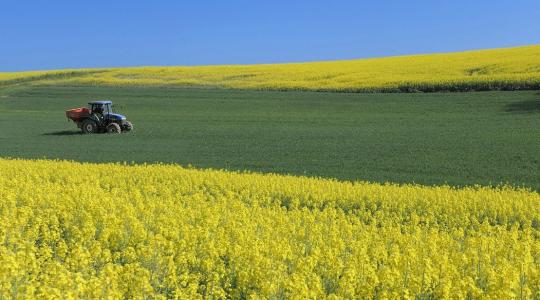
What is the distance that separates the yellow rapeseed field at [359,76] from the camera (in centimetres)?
4669

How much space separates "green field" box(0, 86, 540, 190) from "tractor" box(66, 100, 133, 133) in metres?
0.93

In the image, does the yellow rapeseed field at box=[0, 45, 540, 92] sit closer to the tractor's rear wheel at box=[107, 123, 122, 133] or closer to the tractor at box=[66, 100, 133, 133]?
the tractor at box=[66, 100, 133, 133]

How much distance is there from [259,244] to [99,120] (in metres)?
26.7

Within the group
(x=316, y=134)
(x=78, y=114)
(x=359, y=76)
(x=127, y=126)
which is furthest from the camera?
(x=359, y=76)

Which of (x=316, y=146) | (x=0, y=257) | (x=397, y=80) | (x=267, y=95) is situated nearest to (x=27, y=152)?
(x=316, y=146)

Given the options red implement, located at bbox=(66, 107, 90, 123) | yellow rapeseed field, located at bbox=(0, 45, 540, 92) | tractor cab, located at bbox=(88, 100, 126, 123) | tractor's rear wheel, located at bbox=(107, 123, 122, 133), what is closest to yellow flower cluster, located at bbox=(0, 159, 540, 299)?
tractor's rear wheel, located at bbox=(107, 123, 122, 133)

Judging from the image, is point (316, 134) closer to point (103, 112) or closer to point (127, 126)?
point (127, 126)

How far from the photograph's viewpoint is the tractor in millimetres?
→ 33719

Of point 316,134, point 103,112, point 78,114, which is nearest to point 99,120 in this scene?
point 103,112

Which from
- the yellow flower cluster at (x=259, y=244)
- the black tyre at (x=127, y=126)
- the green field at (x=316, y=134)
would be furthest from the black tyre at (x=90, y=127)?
the yellow flower cluster at (x=259, y=244)

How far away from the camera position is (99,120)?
33.8 m

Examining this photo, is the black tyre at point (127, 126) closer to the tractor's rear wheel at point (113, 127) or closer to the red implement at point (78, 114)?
the tractor's rear wheel at point (113, 127)

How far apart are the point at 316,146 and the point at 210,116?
14722 millimetres

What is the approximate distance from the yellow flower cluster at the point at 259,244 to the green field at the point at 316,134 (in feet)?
16.7
